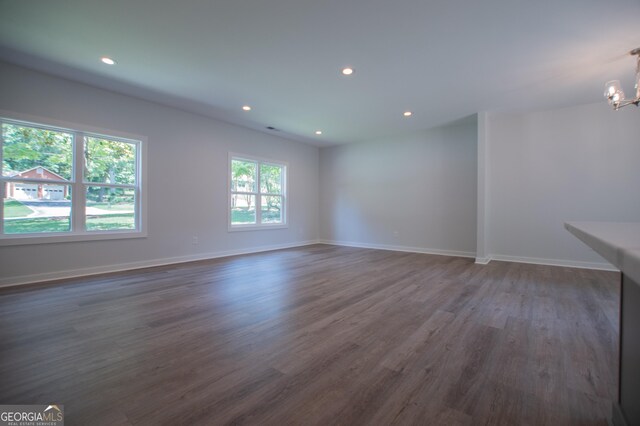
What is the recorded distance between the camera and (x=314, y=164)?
25.4 ft

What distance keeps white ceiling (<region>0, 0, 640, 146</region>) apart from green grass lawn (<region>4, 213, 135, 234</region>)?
1926 millimetres

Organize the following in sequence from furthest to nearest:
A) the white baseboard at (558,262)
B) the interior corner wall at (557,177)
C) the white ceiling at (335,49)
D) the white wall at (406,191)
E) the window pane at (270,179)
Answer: the window pane at (270,179)
the white wall at (406,191)
the white baseboard at (558,262)
the interior corner wall at (557,177)
the white ceiling at (335,49)

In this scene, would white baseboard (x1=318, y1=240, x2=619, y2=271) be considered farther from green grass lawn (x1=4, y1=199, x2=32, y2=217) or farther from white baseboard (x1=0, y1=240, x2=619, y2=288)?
green grass lawn (x1=4, y1=199, x2=32, y2=217)

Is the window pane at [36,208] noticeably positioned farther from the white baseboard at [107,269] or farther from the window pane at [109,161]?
the white baseboard at [107,269]

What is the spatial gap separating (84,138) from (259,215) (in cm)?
331

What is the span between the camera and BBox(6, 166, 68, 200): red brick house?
3.49 metres

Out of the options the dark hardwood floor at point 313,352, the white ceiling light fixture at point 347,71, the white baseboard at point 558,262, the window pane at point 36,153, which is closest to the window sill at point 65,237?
the dark hardwood floor at point 313,352

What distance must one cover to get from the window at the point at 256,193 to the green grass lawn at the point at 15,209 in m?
2.90

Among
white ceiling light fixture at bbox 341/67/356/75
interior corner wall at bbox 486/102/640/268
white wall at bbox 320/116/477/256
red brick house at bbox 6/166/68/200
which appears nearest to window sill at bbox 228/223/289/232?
white wall at bbox 320/116/477/256

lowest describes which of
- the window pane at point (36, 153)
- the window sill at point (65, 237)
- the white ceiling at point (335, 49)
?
the window sill at point (65, 237)

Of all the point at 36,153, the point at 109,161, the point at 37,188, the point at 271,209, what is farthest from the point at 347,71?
the point at 37,188

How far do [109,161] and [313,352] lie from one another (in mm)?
4375

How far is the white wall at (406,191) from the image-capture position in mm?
5539

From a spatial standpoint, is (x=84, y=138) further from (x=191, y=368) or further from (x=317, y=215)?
(x=317, y=215)
